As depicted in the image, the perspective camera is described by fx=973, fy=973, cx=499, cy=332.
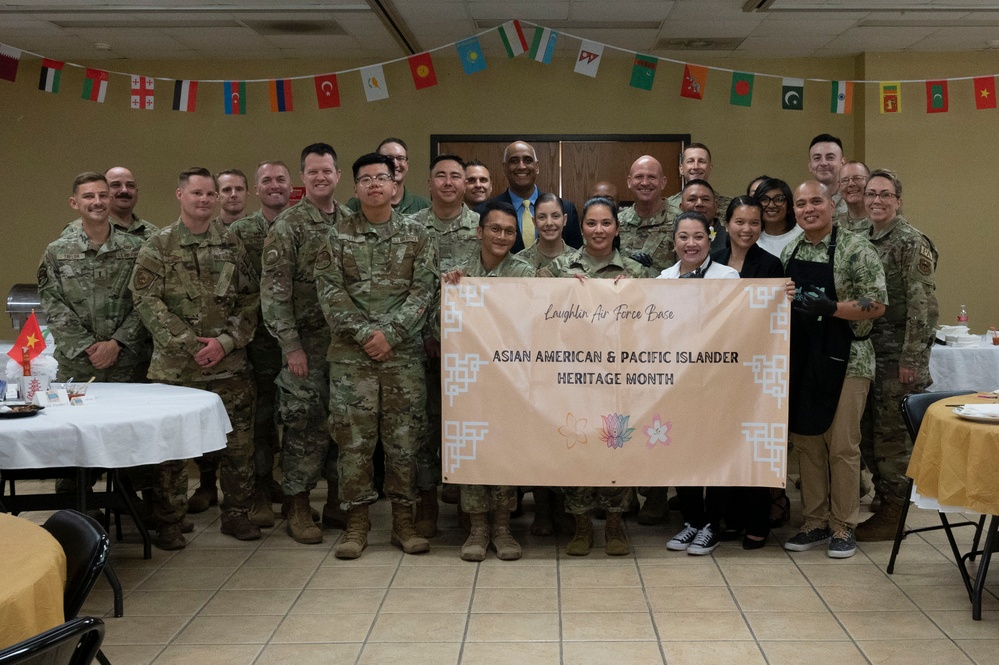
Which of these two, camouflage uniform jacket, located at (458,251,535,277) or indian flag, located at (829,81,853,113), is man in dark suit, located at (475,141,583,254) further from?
indian flag, located at (829,81,853,113)

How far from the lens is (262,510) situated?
5.00 metres

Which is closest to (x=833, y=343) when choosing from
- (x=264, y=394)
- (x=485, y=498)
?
(x=485, y=498)

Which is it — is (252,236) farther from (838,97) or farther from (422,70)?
(838,97)

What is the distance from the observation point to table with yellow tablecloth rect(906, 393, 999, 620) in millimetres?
3410

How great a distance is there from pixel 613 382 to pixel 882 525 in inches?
59.8

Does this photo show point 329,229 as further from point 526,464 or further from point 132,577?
point 132,577

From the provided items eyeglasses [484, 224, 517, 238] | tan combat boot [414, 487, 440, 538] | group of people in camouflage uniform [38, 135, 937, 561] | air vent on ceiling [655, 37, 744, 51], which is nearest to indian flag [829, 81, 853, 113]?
air vent on ceiling [655, 37, 744, 51]

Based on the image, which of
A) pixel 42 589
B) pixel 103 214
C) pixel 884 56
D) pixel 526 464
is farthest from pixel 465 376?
pixel 884 56

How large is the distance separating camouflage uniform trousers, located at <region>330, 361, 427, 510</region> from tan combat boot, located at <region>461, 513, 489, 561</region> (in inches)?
12.7

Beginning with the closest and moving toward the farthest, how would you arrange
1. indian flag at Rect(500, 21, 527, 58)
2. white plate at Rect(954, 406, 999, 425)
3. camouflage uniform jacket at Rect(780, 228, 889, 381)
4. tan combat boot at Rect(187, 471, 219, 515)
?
white plate at Rect(954, 406, 999, 425) < camouflage uniform jacket at Rect(780, 228, 889, 381) < tan combat boot at Rect(187, 471, 219, 515) < indian flag at Rect(500, 21, 527, 58)

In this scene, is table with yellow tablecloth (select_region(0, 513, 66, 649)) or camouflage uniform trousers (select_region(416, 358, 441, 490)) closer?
table with yellow tablecloth (select_region(0, 513, 66, 649))

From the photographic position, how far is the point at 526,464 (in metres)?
4.29

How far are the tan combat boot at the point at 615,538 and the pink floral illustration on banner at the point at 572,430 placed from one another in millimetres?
432

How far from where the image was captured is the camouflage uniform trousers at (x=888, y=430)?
459cm
